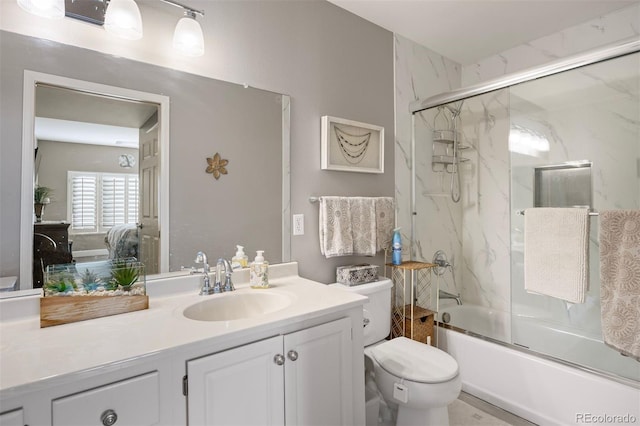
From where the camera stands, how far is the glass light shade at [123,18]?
1.24m

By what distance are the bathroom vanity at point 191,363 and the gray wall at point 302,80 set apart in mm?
A: 344

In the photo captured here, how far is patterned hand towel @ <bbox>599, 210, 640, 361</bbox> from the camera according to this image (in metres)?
1.47

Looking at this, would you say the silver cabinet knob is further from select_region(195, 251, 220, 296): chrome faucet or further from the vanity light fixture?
the vanity light fixture

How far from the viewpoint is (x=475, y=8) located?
2.07 m

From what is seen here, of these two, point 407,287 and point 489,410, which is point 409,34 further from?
point 489,410

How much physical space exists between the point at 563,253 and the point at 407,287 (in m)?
0.98

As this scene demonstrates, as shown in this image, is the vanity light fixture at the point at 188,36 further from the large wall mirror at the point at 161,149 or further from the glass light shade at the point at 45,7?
the glass light shade at the point at 45,7

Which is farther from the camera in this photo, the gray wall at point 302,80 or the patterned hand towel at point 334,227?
the patterned hand towel at point 334,227

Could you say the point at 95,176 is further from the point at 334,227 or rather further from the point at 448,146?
the point at 448,146

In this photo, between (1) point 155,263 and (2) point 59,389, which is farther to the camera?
(1) point 155,263

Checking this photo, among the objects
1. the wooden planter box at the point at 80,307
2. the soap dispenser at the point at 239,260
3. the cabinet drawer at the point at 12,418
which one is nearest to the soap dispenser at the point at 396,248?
the soap dispenser at the point at 239,260

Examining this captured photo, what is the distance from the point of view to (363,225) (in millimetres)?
2018

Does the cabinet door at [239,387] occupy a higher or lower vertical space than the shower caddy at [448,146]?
lower

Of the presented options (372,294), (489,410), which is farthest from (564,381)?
(372,294)
